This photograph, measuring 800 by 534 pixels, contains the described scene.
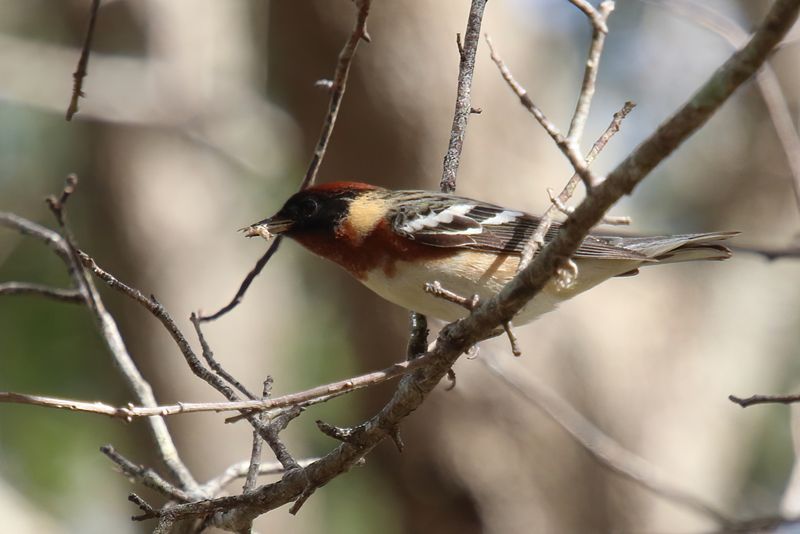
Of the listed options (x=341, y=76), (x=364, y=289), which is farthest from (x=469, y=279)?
(x=364, y=289)

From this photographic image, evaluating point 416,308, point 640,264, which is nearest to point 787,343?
point 640,264

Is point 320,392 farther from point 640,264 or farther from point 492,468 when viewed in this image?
point 492,468

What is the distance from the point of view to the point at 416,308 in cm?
379

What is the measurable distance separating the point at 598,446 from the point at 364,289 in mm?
3322

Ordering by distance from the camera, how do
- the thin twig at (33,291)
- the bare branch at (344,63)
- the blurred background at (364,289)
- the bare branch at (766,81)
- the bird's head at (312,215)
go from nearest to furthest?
1. the bare branch at (344,63)
2. the thin twig at (33,291)
3. the bare branch at (766,81)
4. the bird's head at (312,215)
5. the blurred background at (364,289)

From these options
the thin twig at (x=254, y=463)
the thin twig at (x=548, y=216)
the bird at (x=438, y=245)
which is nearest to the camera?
the thin twig at (x=548, y=216)

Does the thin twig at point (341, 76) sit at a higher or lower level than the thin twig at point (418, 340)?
higher

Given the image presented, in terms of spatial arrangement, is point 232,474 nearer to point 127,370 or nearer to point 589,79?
point 127,370

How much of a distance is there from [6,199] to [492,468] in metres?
6.44

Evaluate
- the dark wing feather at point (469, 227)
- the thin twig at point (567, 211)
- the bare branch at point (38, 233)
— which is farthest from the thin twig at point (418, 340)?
the bare branch at point (38, 233)

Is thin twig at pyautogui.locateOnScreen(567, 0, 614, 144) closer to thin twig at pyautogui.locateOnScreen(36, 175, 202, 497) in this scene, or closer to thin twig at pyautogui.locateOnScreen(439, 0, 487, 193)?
thin twig at pyautogui.locateOnScreen(439, 0, 487, 193)

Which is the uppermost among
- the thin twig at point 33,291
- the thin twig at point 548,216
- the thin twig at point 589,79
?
the thin twig at point 33,291

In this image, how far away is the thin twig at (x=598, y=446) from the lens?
4.03m

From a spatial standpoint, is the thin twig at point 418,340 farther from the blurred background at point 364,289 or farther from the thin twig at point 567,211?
the blurred background at point 364,289
